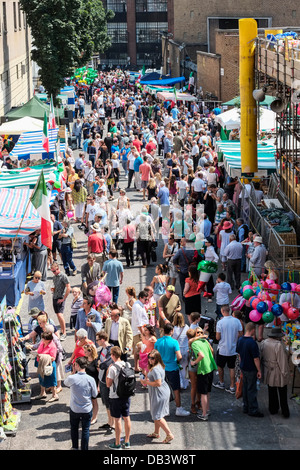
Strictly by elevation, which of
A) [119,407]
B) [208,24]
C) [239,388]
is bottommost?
[239,388]

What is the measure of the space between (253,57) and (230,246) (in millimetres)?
6578

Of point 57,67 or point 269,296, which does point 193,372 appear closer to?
point 269,296

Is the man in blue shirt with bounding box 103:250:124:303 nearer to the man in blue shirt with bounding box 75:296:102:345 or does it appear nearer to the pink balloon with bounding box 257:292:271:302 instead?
the man in blue shirt with bounding box 75:296:102:345

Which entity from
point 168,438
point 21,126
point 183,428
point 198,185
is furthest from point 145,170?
point 168,438

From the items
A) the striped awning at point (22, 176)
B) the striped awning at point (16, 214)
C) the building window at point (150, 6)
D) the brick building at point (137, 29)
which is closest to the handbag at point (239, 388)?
the striped awning at point (16, 214)

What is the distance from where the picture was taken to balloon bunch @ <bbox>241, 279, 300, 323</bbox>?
12594 millimetres

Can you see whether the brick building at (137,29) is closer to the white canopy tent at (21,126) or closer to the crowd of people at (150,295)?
the white canopy tent at (21,126)

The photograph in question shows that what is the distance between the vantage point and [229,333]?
11820 millimetres

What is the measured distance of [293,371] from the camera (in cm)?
1228

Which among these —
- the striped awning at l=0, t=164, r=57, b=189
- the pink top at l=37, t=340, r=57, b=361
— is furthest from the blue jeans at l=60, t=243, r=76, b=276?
the pink top at l=37, t=340, r=57, b=361

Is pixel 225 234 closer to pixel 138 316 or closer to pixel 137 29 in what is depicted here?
pixel 138 316

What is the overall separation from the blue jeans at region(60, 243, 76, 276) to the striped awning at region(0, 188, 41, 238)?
98 cm

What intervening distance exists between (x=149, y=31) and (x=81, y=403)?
92531mm
